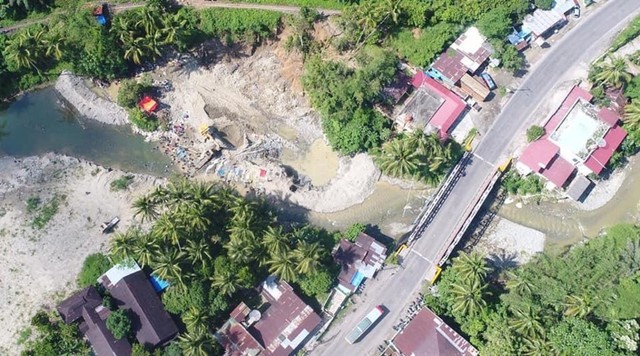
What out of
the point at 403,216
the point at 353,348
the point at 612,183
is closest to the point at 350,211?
the point at 403,216

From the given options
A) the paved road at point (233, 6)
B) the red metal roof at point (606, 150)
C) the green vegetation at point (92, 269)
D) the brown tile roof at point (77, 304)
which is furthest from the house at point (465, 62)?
the brown tile roof at point (77, 304)

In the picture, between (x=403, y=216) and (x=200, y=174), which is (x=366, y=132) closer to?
(x=403, y=216)

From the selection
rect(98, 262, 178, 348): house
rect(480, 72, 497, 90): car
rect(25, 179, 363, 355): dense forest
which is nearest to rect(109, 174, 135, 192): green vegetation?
rect(25, 179, 363, 355): dense forest

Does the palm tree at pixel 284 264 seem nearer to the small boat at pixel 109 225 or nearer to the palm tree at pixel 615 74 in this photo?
the small boat at pixel 109 225

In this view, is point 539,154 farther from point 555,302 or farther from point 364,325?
point 364,325

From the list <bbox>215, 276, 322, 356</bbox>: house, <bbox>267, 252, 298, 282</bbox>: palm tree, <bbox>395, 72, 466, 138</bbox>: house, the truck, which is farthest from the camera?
<bbox>395, 72, 466, 138</bbox>: house

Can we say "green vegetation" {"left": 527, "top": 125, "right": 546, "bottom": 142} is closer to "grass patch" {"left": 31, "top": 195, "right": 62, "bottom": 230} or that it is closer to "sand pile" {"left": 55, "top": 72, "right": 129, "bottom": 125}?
"sand pile" {"left": 55, "top": 72, "right": 129, "bottom": 125}
